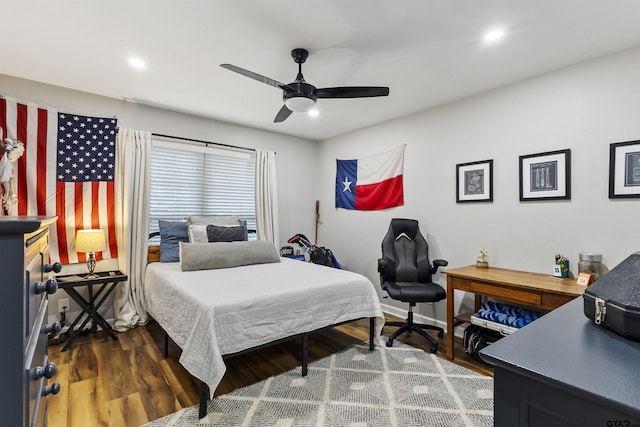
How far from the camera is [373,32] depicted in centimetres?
215

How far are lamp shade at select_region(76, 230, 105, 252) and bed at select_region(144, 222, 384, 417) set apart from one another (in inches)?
21.6

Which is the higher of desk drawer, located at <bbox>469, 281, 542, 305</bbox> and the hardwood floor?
desk drawer, located at <bbox>469, 281, 542, 305</bbox>

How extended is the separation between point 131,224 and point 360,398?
2.99 m

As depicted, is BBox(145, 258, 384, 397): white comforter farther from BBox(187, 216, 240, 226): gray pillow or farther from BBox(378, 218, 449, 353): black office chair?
BBox(187, 216, 240, 226): gray pillow

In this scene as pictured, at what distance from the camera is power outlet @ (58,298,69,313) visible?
3.16 m

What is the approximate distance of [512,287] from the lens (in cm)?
239

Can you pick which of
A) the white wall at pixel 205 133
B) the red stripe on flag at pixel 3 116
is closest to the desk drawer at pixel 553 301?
the white wall at pixel 205 133

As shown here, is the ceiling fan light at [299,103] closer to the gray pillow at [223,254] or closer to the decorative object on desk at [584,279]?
the gray pillow at [223,254]

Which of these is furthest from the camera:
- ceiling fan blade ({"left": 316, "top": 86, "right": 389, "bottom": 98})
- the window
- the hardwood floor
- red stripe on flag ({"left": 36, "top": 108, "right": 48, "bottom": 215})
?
the window

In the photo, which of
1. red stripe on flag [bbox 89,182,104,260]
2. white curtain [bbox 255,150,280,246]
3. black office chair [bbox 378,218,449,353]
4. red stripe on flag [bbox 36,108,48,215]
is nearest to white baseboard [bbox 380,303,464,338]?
black office chair [bbox 378,218,449,353]

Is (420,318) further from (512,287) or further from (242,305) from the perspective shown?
(242,305)

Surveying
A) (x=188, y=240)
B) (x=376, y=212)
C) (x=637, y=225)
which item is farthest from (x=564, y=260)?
(x=188, y=240)

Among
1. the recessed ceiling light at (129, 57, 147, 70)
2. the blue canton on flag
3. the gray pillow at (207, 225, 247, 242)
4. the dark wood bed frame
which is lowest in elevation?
the dark wood bed frame

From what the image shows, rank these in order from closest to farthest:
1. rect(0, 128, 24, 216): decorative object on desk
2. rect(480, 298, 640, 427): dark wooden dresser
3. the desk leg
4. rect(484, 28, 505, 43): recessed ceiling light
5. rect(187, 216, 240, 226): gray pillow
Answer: rect(480, 298, 640, 427): dark wooden dresser < rect(0, 128, 24, 216): decorative object on desk < rect(484, 28, 505, 43): recessed ceiling light < the desk leg < rect(187, 216, 240, 226): gray pillow
